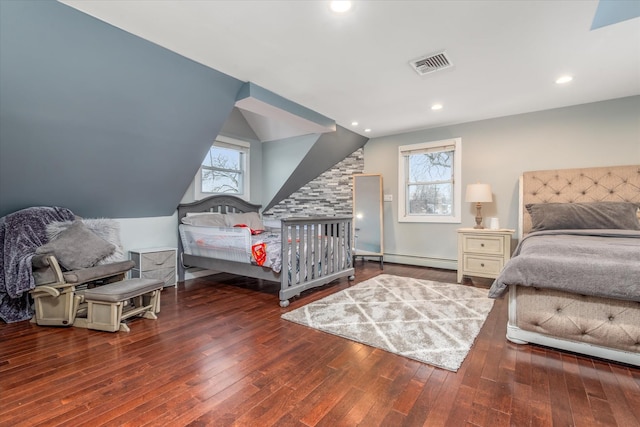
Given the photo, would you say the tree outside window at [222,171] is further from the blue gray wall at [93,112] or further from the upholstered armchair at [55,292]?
the upholstered armchair at [55,292]

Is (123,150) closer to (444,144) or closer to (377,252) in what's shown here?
(377,252)

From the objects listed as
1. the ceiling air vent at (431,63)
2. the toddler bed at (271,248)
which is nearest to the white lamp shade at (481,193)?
the toddler bed at (271,248)

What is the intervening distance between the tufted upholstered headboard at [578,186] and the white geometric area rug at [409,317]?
4.54 feet

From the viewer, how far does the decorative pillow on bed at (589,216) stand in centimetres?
286

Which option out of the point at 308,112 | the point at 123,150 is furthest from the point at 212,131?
the point at 308,112

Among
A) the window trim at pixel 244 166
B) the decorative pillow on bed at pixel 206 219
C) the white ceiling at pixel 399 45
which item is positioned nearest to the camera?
the white ceiling at pixel 399 45

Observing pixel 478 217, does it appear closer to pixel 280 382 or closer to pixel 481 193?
pixel 481 193

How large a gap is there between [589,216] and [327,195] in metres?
3.62

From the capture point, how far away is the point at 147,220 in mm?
3834

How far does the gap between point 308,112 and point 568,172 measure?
3.28m

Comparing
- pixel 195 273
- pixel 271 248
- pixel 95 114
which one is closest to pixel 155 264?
pixel 195 273

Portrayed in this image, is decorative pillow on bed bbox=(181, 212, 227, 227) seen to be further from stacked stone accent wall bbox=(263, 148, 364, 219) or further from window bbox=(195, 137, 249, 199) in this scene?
stacked stone accent wall bbox=(263, 148, 364, 219)

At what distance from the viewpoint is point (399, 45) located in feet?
7.73

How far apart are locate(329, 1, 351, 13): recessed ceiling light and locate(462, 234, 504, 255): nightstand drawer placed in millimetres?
3099
